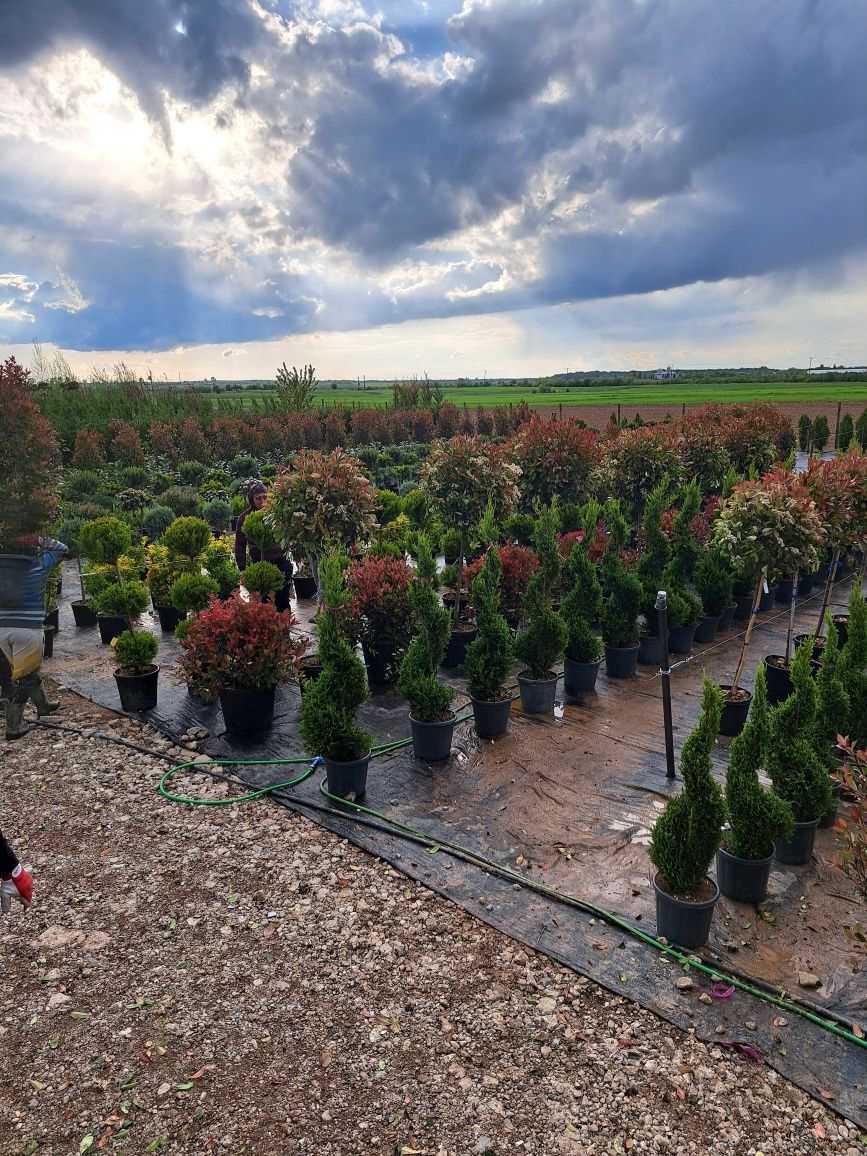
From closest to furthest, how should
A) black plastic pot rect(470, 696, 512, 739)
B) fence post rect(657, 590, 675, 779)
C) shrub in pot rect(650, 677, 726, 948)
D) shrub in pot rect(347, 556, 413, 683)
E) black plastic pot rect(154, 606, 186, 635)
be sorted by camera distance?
shrub in pot rect(650, 677, 726, 948) → fence post rect(657, 590, 675, 779) → black plastic pot rect(470, 696, 512, 739) → shrub in pot rect(347, 556, 413, 683) → black plastic pot rect(154, 606, 186, 635)

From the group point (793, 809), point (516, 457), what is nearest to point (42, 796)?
point (793, 809)

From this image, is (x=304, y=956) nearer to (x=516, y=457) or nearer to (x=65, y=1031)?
(x=65, y=1031)

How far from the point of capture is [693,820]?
366cm

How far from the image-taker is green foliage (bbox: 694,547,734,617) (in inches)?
340

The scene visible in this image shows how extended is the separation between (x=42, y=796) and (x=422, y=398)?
32.5 metres

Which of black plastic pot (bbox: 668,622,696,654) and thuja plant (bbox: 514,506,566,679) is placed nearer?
thuja plant (bbox: 514,506,566,679)

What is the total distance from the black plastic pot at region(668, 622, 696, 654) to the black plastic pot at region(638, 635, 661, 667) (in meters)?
0.35

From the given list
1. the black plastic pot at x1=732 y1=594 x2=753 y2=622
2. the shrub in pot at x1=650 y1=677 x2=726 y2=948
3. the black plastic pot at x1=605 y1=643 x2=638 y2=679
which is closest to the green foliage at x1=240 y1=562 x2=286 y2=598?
the black plastic pot at x1=605 y1=643 x2=638 y2=679

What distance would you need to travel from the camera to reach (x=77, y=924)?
4.13 m

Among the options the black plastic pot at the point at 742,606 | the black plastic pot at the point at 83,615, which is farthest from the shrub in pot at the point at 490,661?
the black plastic pot at the point at 83,615

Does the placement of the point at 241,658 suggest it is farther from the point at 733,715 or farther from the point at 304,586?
the point at 304,586

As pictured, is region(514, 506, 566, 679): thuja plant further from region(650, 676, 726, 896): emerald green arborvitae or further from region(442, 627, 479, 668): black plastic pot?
region(650, 676, 726, 896): emerald green arborvitae

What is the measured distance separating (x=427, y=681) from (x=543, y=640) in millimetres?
1456

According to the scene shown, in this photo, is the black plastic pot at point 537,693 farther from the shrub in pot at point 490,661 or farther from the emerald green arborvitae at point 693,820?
the emerald green arborvitae at point 693,820
